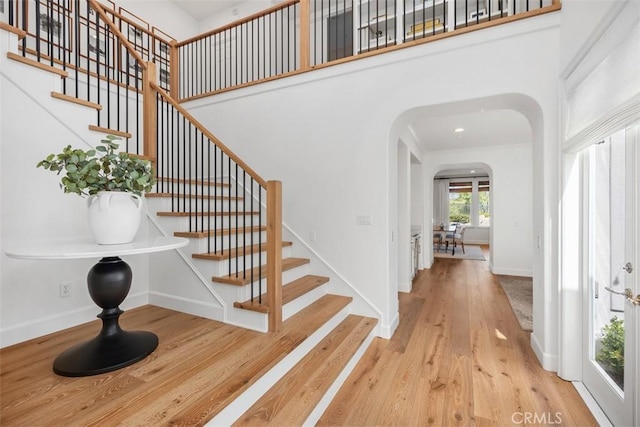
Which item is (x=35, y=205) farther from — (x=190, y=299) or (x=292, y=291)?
(x=292, y=291)

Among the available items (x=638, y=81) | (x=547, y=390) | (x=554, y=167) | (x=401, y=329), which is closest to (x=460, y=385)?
(x=547, y=390)

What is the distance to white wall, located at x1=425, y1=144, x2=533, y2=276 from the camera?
5590 millimetres

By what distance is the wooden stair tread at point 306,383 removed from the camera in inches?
59.1

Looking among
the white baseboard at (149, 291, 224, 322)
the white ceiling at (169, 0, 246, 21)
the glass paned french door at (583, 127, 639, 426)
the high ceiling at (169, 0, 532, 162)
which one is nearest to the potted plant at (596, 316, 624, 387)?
the glass paned french door at (583, 127, 639, 426)

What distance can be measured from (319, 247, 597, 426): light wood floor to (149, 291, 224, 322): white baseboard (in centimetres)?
121

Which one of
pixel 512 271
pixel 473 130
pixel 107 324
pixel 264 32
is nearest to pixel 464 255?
pixel 512 271

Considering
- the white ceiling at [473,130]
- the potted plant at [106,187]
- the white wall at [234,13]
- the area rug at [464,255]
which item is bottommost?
the area rug at [464,255]

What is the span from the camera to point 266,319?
85.9 inches

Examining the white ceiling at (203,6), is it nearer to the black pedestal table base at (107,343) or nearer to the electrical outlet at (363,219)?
the electrical outlet at (363,219)

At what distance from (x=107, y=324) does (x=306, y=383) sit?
1385mm

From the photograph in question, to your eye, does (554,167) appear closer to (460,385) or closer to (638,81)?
(638,81)

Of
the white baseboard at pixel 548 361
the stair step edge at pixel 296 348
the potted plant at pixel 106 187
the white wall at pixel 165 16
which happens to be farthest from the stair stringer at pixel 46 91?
the white baseboard at pixel 548 361

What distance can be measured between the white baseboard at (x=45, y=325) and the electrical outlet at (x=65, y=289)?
5.8 inches

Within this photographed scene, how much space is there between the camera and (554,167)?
2242mm
